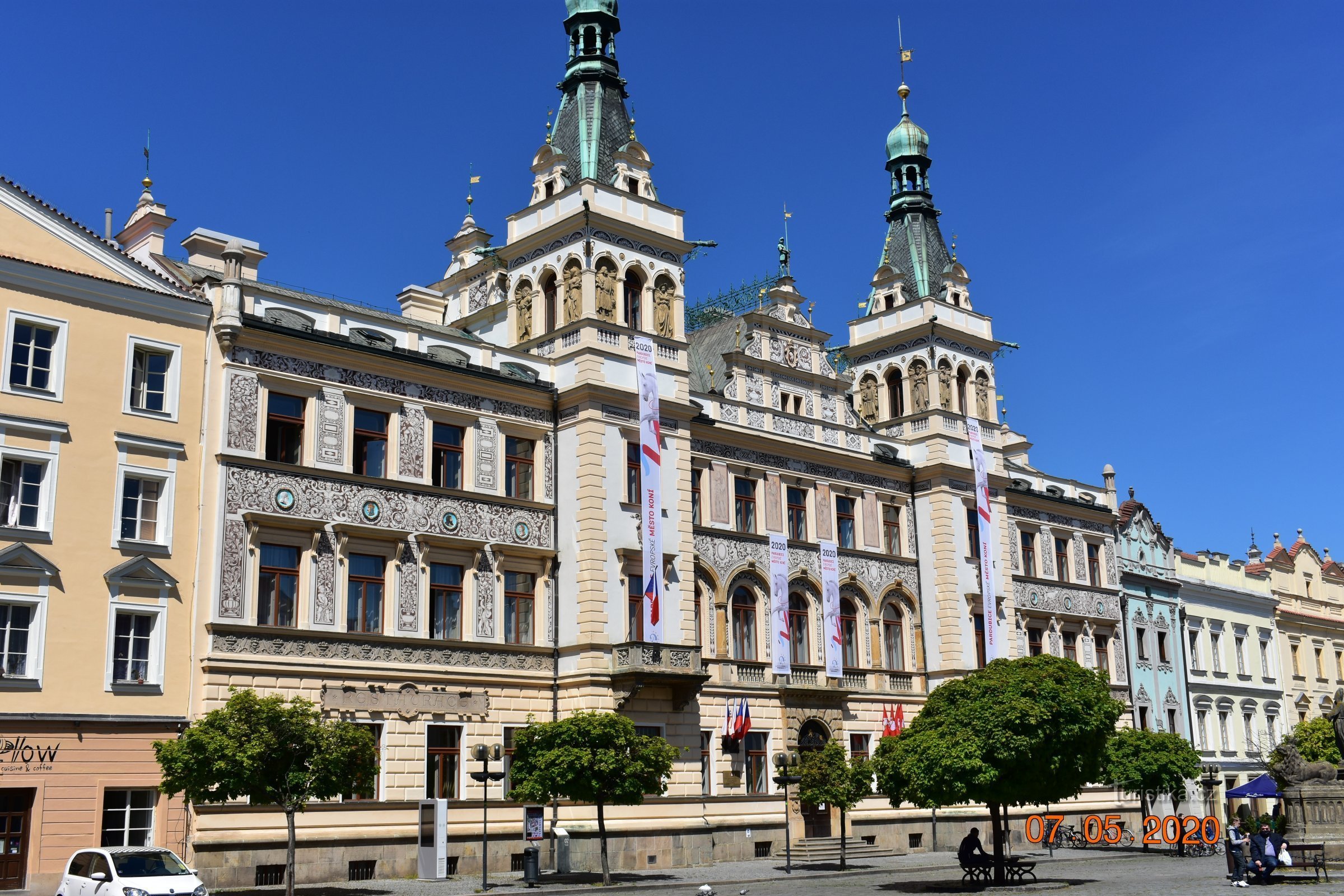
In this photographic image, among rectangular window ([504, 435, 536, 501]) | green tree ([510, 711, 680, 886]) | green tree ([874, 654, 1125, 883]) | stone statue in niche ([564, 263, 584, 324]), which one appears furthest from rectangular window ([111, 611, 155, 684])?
green tree ([874, 654, 1125, 883])

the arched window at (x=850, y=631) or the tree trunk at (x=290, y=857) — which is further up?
the arched window at (x=850, y=631)

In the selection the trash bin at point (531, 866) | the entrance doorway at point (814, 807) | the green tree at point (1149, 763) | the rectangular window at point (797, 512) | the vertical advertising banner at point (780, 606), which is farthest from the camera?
the green tree at point (1149, 763)

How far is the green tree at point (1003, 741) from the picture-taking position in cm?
3347

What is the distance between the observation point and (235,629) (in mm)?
36438

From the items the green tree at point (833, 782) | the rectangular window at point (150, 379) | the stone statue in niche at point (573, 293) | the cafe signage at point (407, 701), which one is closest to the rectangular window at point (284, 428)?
the rectangular window at point (150, 379)

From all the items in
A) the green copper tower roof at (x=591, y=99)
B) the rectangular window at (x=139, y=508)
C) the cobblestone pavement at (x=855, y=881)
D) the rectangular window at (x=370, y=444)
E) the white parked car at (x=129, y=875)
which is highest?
the green copper tower roof at (x=591, y=99)

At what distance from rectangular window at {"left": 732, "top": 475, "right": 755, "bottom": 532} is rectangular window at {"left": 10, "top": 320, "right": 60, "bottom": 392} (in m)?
23.6

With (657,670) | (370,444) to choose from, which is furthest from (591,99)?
(657,670)

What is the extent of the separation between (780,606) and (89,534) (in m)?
23.9

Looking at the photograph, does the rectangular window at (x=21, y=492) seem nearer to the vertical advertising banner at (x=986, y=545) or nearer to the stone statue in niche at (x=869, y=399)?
the vertical advertising banner at (x=986, y=545)

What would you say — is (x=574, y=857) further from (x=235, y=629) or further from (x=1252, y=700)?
(x=1252, y=700)

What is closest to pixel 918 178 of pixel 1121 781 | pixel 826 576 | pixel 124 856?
pixel 826 576

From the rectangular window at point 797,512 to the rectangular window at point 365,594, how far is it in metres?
17.9

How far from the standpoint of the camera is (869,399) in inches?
2451
